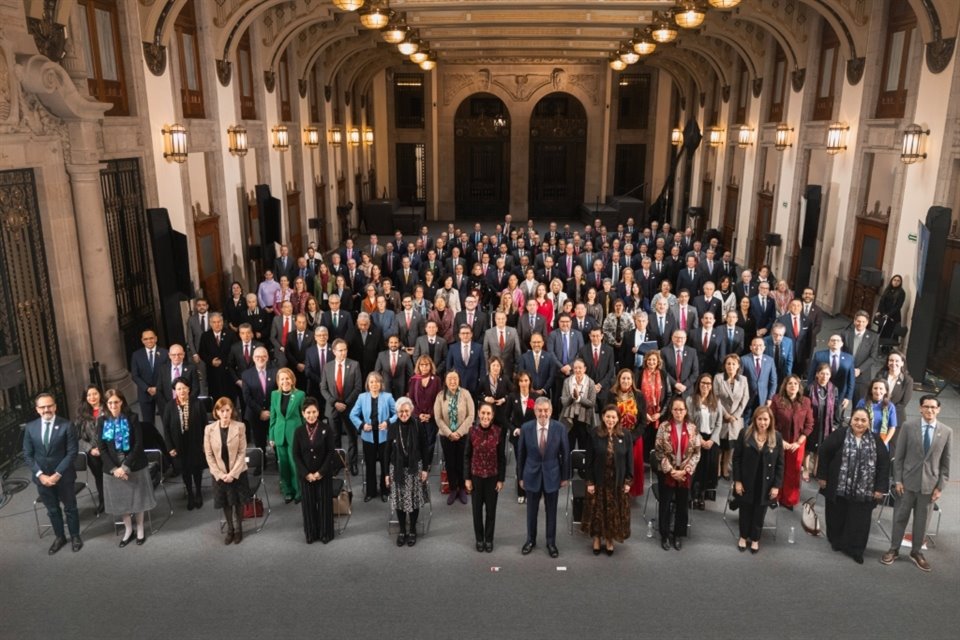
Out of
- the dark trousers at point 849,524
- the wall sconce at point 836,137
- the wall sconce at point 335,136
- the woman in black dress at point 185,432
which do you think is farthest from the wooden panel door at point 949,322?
the wall sconce at point 335,136

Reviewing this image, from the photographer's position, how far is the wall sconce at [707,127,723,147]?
2316cm

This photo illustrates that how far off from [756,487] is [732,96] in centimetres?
1857

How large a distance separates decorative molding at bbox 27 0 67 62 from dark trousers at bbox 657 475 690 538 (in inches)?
350

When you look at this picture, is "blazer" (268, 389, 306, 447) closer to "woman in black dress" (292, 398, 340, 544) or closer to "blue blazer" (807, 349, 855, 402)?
"woman in black dress" (292, 398, 340, 544)

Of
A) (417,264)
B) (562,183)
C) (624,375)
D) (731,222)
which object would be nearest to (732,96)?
(731,222)

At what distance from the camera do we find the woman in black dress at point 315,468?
6773 mm

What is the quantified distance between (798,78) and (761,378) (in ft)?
38.4

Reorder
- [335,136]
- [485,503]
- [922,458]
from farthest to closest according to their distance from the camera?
1. [335,136]
2. [485,503]
3. [922,458]

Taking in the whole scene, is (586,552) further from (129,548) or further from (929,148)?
(929,148)

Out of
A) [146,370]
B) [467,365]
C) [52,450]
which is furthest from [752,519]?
[146,370]

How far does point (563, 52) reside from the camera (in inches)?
964

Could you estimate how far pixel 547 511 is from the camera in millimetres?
6816

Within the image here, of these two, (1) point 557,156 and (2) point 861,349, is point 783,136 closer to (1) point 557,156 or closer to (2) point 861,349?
(2) point 861,349

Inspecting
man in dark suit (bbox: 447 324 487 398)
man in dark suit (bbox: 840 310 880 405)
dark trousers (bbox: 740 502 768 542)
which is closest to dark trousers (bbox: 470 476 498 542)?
man in dark suit (bbox: 447 324 487 398)
